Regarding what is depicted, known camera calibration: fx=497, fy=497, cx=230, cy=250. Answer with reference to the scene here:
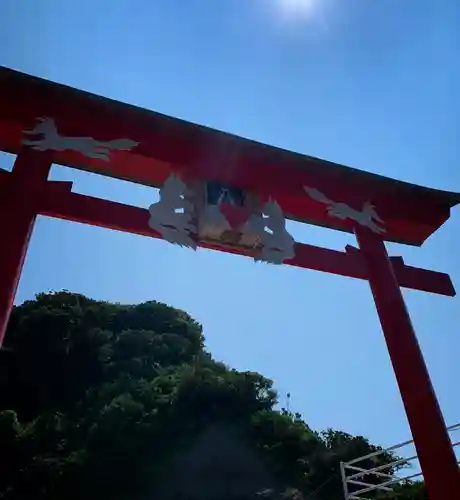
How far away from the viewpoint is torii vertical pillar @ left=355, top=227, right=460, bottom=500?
8.64 ft

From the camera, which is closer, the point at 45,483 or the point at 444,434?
the point at 444,434

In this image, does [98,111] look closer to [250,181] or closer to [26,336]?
[250,181]

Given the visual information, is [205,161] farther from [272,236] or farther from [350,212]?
[350,212]

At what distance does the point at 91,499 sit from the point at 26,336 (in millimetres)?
8748

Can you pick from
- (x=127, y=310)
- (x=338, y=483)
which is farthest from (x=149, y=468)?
(x=127, y=310)

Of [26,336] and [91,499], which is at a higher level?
[26,336]

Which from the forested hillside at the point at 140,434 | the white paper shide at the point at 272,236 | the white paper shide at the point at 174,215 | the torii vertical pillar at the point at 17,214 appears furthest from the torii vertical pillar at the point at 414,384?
the forested hillside at the point at 140,434

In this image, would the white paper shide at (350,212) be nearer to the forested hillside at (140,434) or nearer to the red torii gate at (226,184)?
the red torii gate at (226,184)

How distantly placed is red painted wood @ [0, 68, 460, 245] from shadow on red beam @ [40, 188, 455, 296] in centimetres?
37

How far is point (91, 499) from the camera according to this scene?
1304 centimetres

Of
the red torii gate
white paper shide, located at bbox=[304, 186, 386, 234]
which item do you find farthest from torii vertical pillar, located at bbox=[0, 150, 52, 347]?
white paper shide, located at bbox=[304, 186, 386, 234]

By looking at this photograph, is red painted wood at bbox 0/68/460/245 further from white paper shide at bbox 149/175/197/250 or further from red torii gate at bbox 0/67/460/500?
white paper shide at bbox 149/175/197/250

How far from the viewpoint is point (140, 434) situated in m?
14.4

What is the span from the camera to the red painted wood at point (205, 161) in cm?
304
